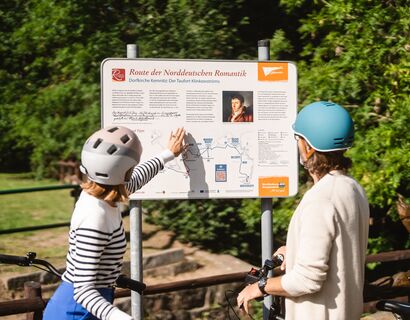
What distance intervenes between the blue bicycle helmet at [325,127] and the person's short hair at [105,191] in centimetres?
82

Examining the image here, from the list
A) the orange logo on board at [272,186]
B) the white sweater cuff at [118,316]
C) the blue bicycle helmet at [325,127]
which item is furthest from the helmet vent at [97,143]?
the orange logo on board at [272,186]

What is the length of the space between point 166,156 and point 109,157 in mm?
1097

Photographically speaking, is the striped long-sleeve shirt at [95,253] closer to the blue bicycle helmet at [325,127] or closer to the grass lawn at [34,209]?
the blue bicycle helmet at [325,127]

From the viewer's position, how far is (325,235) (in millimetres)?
2787

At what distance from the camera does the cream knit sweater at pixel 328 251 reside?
280cm

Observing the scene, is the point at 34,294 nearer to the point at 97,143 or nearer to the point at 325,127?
the point at 97,143

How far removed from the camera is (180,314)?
7516mm

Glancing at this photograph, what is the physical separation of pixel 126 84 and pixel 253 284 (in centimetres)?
152

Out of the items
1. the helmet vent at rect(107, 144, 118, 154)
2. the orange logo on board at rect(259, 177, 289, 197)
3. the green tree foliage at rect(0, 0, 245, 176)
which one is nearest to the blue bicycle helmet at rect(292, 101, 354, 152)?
the helmet vent at rect(107, 144, 118, 154)

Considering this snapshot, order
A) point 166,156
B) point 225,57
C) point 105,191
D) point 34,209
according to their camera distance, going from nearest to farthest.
→ point 105,191
point 166,156
point 225,57
point 34,209

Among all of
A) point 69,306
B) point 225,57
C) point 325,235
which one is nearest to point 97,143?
point 69,306

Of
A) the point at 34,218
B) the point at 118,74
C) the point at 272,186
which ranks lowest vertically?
the point at 34,218

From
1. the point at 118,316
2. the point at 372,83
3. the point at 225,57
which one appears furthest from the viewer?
the point at 225,57

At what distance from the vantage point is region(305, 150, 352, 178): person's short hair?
2.99m
